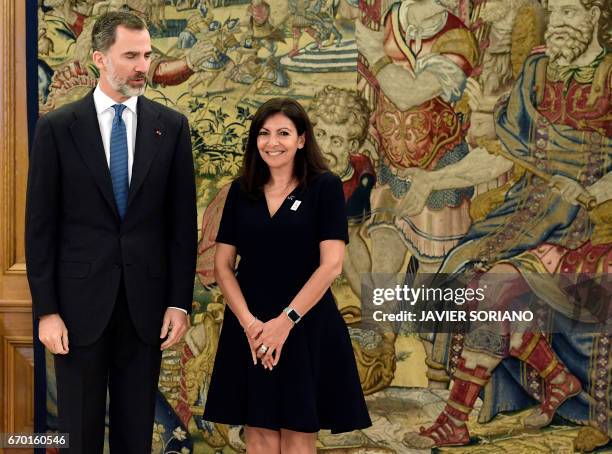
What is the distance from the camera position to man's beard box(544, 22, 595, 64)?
3.65 m

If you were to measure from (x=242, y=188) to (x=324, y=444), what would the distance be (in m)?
1.48

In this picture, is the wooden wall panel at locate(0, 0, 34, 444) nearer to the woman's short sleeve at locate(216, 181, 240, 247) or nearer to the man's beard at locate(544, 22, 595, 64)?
the woman's short sleeve at locate(216, 181, 240, 247)

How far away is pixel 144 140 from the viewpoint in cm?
272

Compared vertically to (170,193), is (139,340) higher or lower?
lower

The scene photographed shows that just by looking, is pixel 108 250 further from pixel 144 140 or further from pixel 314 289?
pixel 314 289

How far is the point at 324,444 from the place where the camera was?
3.82 m

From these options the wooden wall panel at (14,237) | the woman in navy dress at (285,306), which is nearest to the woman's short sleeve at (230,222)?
the woman in navy dress at (285,306)

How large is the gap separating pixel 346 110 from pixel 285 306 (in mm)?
1246

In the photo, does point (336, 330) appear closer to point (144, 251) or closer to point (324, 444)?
point (144, 251)

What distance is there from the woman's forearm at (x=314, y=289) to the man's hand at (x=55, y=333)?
0.77 metres

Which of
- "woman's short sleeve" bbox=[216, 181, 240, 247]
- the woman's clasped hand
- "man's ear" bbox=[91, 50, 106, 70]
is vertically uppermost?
"man's ear" bbox=[91, 50, 106, 70]

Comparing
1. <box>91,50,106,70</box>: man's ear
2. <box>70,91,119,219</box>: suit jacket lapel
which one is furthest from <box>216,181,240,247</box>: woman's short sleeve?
<box>91,50,106,70</box>: man's ear

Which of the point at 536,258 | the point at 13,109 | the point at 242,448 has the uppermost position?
the point at 13,109

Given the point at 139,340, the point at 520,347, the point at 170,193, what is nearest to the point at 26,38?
the point at 170,193
